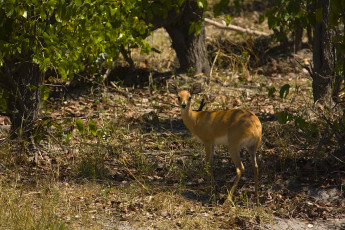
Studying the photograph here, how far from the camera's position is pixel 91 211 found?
5.95m

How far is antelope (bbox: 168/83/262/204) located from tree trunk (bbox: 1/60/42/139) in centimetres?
178

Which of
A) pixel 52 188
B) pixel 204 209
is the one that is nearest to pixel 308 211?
pixel 204 209

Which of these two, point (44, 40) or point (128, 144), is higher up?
point (44, 40)

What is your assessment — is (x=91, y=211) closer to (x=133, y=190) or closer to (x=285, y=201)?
(x=133, y=190)

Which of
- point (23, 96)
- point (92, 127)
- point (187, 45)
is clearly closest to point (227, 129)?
point (92, 127)

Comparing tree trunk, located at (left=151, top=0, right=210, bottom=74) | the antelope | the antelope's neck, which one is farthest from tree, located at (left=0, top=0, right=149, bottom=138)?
tree trunk, located at (left=151, top=0, right=210, bottom=74)

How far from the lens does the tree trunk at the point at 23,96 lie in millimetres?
7094

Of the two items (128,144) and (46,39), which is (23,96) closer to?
(46,39)

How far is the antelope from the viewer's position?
6336mm

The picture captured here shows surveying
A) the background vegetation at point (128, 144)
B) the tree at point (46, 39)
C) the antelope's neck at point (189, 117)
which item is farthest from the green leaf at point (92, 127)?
the antelope's neck at point (189, 117)

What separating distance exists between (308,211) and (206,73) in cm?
541

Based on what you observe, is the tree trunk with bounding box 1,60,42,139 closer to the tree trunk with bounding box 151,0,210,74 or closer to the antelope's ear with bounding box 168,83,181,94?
the antelope's ear with bounding box 168,83,181,94

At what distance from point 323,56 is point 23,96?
4400 mm

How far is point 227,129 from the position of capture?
6492mm
